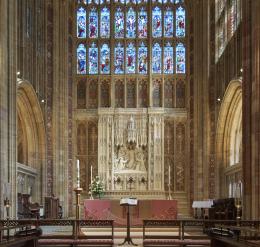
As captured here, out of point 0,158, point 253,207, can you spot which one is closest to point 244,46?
point 253,207

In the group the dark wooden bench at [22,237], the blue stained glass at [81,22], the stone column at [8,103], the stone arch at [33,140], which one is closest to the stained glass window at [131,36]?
the blue stained glass at [81,22]

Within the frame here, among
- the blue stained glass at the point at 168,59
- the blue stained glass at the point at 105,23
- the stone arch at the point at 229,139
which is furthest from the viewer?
the blue stained glass at the point at 105,23

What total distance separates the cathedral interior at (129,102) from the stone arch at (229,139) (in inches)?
2.0

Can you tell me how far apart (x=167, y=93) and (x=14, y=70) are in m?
12.7

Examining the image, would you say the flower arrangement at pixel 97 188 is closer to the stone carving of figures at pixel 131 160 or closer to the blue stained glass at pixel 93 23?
the stone carving of figures at pixel 131 160

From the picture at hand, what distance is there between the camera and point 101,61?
120ft

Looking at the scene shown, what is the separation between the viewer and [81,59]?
36.7 meters

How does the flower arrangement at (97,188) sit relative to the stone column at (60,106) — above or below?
below

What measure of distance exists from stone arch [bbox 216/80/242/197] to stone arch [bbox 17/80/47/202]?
8801mm

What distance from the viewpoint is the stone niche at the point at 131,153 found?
34844 millimetres

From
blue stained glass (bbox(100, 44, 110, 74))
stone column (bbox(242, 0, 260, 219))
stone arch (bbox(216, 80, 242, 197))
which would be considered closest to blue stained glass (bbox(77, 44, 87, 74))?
blue stained glass (bbox(100, 44, 110, 74))

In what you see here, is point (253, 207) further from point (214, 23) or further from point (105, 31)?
point (105, 31)

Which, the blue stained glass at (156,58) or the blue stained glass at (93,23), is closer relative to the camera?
the blue stained glass at (156,58)

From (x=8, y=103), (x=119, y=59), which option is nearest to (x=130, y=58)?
(x=119, y=59)
